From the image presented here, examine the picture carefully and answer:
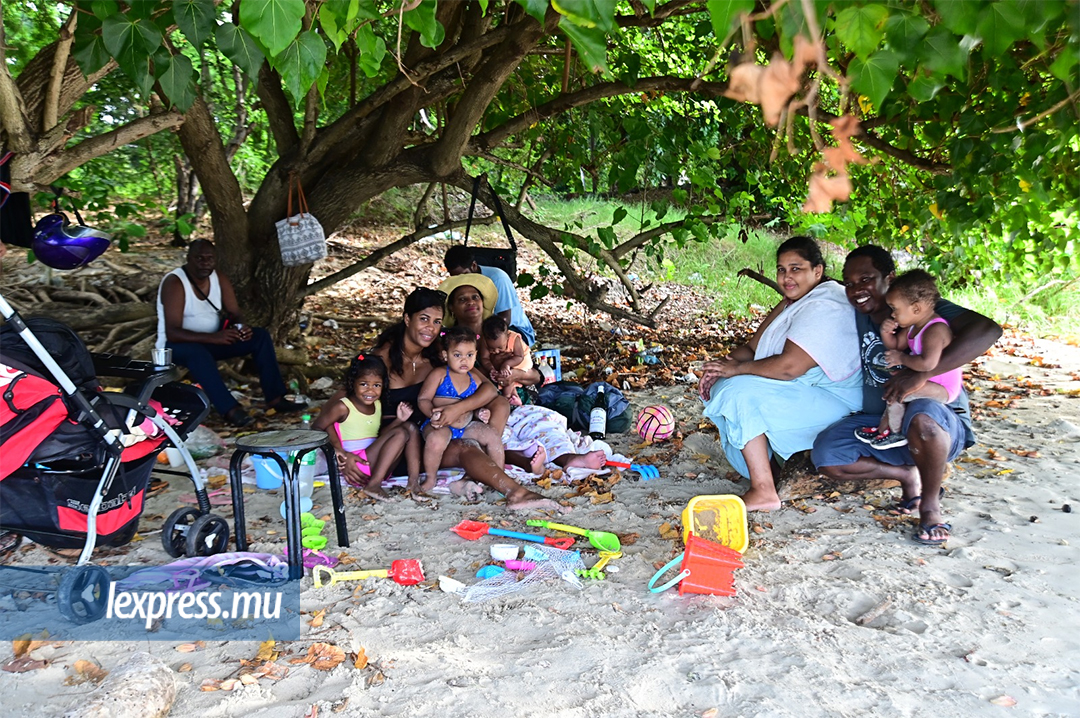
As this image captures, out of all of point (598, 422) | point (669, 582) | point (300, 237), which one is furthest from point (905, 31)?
point (300, 237)

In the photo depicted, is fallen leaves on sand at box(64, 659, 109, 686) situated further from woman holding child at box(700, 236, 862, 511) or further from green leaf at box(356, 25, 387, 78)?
woman holding child at box(700, 236, 862, 511)

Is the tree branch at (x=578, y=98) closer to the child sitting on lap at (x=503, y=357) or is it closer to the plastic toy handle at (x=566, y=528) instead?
the child sitting on lap at (x=503, y=357)

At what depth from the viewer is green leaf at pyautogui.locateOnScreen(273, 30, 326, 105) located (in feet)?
7.55

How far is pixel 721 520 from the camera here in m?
3.59

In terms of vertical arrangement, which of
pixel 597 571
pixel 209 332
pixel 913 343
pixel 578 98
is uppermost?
pixel 578 98

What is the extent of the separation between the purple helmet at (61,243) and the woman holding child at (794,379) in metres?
3.09

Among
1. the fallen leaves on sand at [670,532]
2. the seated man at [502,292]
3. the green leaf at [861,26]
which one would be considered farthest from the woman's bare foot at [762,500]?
the green leaf at [861,26]

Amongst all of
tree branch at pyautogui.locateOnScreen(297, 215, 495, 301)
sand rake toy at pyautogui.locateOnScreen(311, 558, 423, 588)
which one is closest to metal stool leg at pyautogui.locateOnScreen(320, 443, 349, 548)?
sand rake toy at pyautogui.locateOnScreen(311, 558, 423, 588)

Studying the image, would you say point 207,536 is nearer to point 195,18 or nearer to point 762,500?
point 195,18

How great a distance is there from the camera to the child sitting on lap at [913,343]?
373cm

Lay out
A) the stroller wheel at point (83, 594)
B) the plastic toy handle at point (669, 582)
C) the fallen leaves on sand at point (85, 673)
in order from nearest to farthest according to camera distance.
Answer: the fallen leaves on sand at point (85, 673)
the stroller wheel at point (83, 594)
the plastic toy handle at point (669, 582)

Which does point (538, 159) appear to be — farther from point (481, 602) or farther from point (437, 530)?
point (481, 602)

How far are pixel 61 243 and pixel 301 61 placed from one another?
2184mm

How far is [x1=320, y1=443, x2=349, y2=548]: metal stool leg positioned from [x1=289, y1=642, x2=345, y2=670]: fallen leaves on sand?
758 mm
